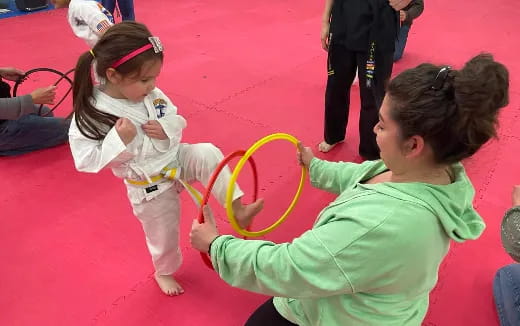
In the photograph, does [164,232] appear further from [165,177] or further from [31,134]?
[31,134]

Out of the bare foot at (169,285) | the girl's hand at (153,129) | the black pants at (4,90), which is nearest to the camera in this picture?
the girl's hand at (153,129)

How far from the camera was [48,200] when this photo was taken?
308cm

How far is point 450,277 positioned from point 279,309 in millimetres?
1318

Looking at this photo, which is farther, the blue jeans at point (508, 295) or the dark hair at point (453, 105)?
the blue jeans at point (508, 295)

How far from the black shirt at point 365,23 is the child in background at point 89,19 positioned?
2065 mm

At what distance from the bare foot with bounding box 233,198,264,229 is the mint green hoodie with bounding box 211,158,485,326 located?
62cm

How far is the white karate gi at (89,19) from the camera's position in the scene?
12.0 ft

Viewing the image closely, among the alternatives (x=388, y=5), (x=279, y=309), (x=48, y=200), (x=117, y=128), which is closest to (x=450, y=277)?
(x=279, y=309)

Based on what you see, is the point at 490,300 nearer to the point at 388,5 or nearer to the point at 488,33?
the point at 388,5

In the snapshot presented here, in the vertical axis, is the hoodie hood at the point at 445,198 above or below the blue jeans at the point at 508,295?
above

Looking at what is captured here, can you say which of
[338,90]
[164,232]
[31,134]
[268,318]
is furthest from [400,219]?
[31,134]

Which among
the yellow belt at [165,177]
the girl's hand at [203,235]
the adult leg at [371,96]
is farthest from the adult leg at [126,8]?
the girl's hand at [203,235]

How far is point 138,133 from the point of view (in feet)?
6.31

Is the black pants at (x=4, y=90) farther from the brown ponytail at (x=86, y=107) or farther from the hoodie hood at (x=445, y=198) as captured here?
the hoodie hood at (x=445, y=198)
